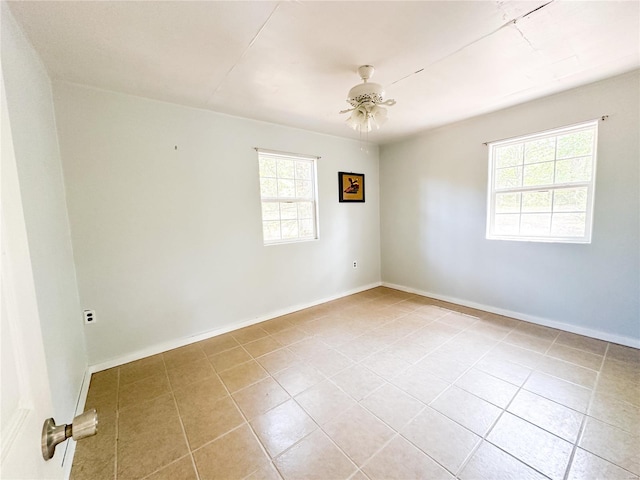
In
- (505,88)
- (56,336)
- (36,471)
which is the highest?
(505,88)

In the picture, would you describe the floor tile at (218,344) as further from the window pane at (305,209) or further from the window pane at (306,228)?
the window pane at (305,209)

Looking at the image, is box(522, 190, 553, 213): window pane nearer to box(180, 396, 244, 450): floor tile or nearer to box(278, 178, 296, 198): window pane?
box(278, 178, 296, 198): window pane

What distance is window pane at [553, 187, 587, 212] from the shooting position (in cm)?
262

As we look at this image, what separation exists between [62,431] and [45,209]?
1.67 meters

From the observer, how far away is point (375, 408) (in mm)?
1776

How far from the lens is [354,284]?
430 cm

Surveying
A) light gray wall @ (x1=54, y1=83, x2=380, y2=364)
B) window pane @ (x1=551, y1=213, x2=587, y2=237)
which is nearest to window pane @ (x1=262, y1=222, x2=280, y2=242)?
light gray wall @ (x1=54, y1=83, x2=380, y2=364)

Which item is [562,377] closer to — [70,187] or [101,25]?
[101,25]

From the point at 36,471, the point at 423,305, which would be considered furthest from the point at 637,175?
the point at 36,471

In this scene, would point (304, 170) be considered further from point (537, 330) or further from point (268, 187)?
point (537, 330)

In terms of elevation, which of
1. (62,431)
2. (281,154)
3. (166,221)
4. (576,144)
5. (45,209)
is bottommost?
(62,431)

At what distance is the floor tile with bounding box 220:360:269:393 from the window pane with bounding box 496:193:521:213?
325 cm

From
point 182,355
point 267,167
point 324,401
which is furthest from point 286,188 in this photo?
point 324,401

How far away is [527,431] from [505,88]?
2.80 m
